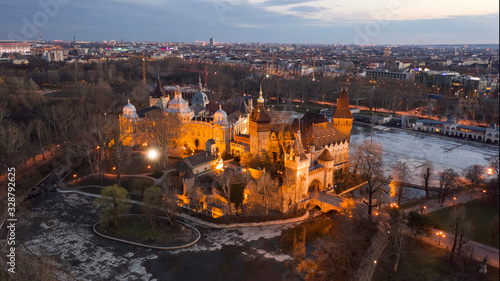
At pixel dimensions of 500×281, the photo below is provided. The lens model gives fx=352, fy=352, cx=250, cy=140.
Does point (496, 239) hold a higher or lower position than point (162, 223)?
higher

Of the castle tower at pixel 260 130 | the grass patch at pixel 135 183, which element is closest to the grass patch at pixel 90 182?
the grass patch at pixel 135 183

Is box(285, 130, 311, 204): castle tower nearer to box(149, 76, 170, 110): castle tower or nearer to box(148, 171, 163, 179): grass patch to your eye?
box(148, 171, 163, 179): grass patch

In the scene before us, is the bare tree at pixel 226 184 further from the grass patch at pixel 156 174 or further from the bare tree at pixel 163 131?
the bare tree at pixel 163 131

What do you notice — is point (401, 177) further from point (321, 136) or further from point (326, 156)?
point (321, 136)

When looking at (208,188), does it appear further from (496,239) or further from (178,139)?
(496,239)

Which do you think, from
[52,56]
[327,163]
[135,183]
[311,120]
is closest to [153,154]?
[135,183]

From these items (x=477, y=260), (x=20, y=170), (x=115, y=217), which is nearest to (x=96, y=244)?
(x=115, y=217)
